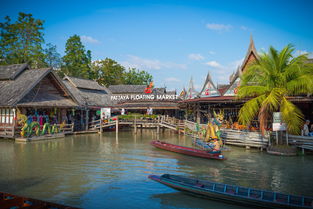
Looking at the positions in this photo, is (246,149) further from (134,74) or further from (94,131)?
(134,74)

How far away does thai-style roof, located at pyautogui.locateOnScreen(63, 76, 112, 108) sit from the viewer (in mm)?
32144

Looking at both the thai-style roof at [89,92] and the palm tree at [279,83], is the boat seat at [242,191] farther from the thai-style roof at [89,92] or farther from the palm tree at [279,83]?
the thai-style roof at [89,92]

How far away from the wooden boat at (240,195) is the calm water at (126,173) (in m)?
0.38

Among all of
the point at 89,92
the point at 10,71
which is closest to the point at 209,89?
the point at 89,92

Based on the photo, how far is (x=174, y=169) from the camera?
1298 centimetres

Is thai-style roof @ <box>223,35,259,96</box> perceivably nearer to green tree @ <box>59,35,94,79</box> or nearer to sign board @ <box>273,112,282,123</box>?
sign board @ <box>273,112,282,123</box>

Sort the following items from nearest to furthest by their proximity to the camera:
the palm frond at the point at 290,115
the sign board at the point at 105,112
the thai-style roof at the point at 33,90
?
the palm frond at the point at 290,115 < the thai-style roof at the point at 33,90 < the sign board at the point at 105,112

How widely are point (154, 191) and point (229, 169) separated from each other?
16.7 ft

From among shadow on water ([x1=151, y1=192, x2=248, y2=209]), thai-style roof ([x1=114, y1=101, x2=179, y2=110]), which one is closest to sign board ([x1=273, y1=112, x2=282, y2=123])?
shadow on water ([x1=151, y1=192, x2=248, y2=209])

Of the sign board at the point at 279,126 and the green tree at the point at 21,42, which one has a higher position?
the green tree at the point at 21,42

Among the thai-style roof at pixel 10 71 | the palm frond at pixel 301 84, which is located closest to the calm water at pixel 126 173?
the palm frond at pixel 301 84

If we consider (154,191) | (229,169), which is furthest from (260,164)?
(154,191)

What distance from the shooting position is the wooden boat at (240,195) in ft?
24.1

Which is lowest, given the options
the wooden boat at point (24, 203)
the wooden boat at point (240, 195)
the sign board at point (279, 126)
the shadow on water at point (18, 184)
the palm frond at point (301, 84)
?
the shadow on water at point (18, 184)
